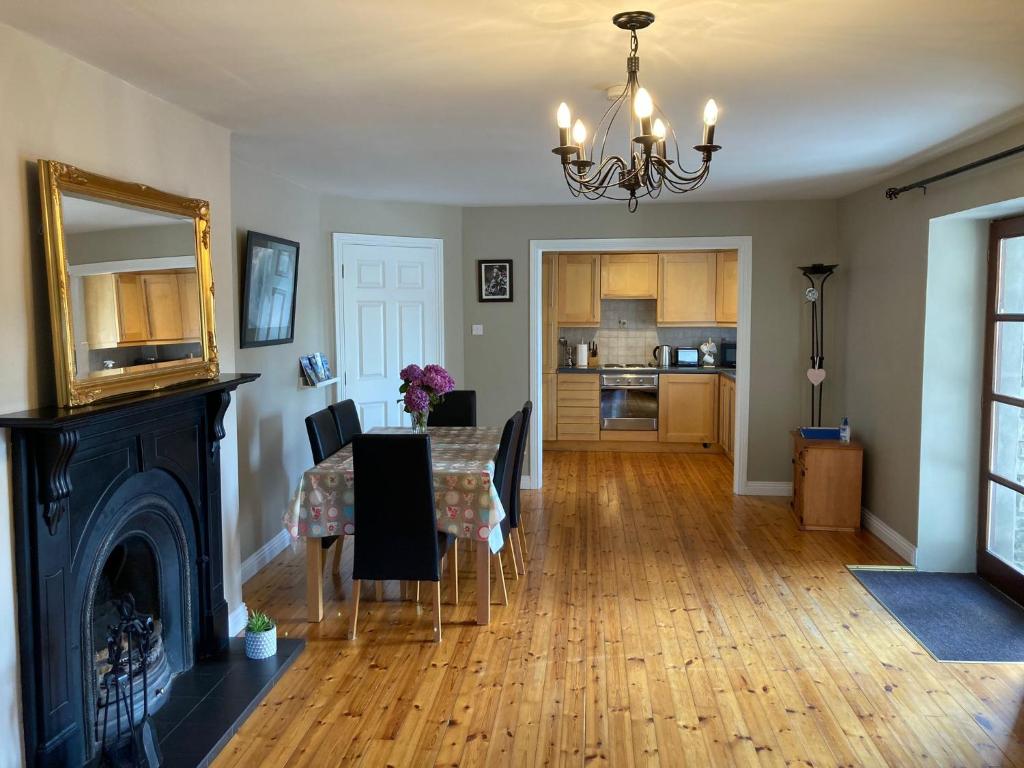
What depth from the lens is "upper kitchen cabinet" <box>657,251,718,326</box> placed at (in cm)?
811

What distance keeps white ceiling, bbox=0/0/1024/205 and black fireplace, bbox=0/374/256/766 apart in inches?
44.6

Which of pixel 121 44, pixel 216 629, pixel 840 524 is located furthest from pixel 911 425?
pixel 121 44

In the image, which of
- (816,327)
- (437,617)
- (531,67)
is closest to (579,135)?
(531,67)

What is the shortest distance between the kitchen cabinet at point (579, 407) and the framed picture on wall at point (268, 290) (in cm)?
377

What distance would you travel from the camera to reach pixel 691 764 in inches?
104

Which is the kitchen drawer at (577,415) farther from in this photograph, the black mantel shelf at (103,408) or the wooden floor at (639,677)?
the black mantel shelf at (103,408)

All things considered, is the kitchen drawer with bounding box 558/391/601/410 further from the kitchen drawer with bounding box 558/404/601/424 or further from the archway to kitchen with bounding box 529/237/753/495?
the archway to kitchen with bounding box 529/237/753/495

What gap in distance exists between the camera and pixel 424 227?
6.34m

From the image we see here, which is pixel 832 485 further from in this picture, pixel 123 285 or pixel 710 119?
pixel 123 285

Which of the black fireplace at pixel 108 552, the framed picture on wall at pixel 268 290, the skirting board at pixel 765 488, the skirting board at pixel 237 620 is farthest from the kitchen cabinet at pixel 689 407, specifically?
the black fireplace at pixel 108 552

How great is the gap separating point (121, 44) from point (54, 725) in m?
2.08

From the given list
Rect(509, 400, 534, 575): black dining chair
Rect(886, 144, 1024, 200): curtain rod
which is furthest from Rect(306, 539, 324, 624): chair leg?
Rect(886, 144, 1024, 200): curtain rod

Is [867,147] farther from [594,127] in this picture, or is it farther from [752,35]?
[752,35]

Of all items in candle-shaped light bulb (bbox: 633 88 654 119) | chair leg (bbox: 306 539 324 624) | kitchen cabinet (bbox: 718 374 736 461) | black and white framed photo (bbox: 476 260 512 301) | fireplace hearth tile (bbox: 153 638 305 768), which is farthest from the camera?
kitchen cabinet (bbox: 718 374 736 461)
